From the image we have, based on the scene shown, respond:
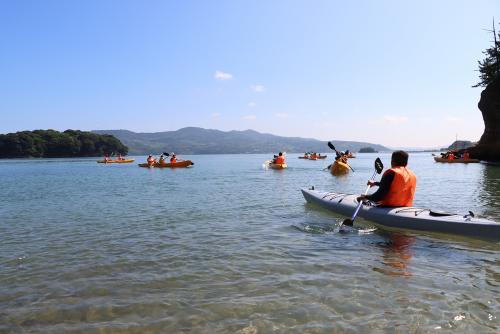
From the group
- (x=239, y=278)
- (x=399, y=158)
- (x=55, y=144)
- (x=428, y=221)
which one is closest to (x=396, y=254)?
(x=428, y=221)

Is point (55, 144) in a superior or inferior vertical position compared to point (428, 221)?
superior

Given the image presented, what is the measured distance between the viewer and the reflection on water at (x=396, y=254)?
260 inches

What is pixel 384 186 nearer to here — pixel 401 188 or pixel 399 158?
pixel 401 188

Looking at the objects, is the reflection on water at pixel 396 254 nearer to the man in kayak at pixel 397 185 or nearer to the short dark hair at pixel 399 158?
the man in kayak at pixel 397 185

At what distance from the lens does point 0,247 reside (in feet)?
28.6

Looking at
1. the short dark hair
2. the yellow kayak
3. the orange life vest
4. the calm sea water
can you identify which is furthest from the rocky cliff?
the short dark hair

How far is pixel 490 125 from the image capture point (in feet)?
163

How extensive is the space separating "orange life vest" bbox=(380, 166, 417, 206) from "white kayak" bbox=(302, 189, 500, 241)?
265 mm

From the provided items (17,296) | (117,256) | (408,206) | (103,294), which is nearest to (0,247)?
(117,256)

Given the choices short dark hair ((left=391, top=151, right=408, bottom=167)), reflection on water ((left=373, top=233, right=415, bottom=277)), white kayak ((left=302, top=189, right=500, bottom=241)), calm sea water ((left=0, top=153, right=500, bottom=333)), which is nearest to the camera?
calm sea water ((left=0, top=153, right=500, bottom=333))

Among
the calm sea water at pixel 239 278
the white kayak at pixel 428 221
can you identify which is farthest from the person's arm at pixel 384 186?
the calm sea water at pixel 239 278

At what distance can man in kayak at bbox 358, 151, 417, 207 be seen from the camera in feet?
31.2

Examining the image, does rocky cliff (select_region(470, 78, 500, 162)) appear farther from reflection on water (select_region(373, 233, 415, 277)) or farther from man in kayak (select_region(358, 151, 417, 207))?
reflection on water (select_region(373, 233, 415, 277))

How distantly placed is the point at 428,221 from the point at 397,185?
1168 millimetres
